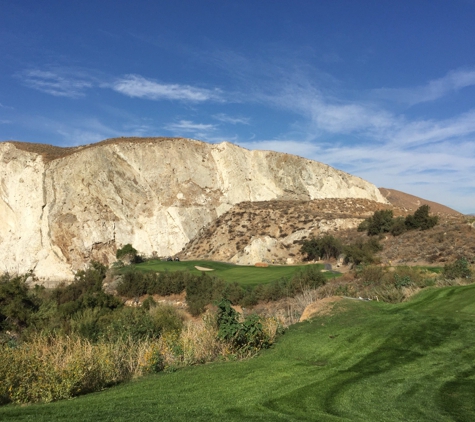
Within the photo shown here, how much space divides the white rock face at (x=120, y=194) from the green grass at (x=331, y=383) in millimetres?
40646

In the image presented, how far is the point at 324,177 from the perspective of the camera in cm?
6706

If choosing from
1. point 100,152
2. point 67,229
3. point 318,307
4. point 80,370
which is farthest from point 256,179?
point 80,370

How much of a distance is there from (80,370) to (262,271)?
26459 mm

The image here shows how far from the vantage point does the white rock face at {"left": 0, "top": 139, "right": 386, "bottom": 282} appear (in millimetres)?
48438

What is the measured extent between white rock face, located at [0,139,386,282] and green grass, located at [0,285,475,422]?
4065 cm

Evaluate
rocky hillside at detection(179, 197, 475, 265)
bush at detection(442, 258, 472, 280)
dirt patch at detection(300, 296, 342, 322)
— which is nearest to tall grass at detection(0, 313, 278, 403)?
dirt patch at detection(300, 296, 342, 322)

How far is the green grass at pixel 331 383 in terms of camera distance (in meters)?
5.84

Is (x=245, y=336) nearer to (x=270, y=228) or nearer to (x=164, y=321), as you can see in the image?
(x=164, y=321)

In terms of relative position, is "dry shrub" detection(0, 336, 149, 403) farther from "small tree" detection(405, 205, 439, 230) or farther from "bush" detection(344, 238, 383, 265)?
"small tree" detection(405, 205, 439, 230)

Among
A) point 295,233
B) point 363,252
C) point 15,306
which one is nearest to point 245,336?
point 15,306

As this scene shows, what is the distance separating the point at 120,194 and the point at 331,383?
49.5 m

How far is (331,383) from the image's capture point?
7.20m

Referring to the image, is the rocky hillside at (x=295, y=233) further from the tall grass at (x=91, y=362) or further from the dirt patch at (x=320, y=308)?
the tall grass at (x=91, y=362)

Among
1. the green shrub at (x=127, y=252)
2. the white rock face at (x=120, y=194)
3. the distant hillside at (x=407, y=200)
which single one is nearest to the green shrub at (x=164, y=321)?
the green shrub at (x=127, y=252)
